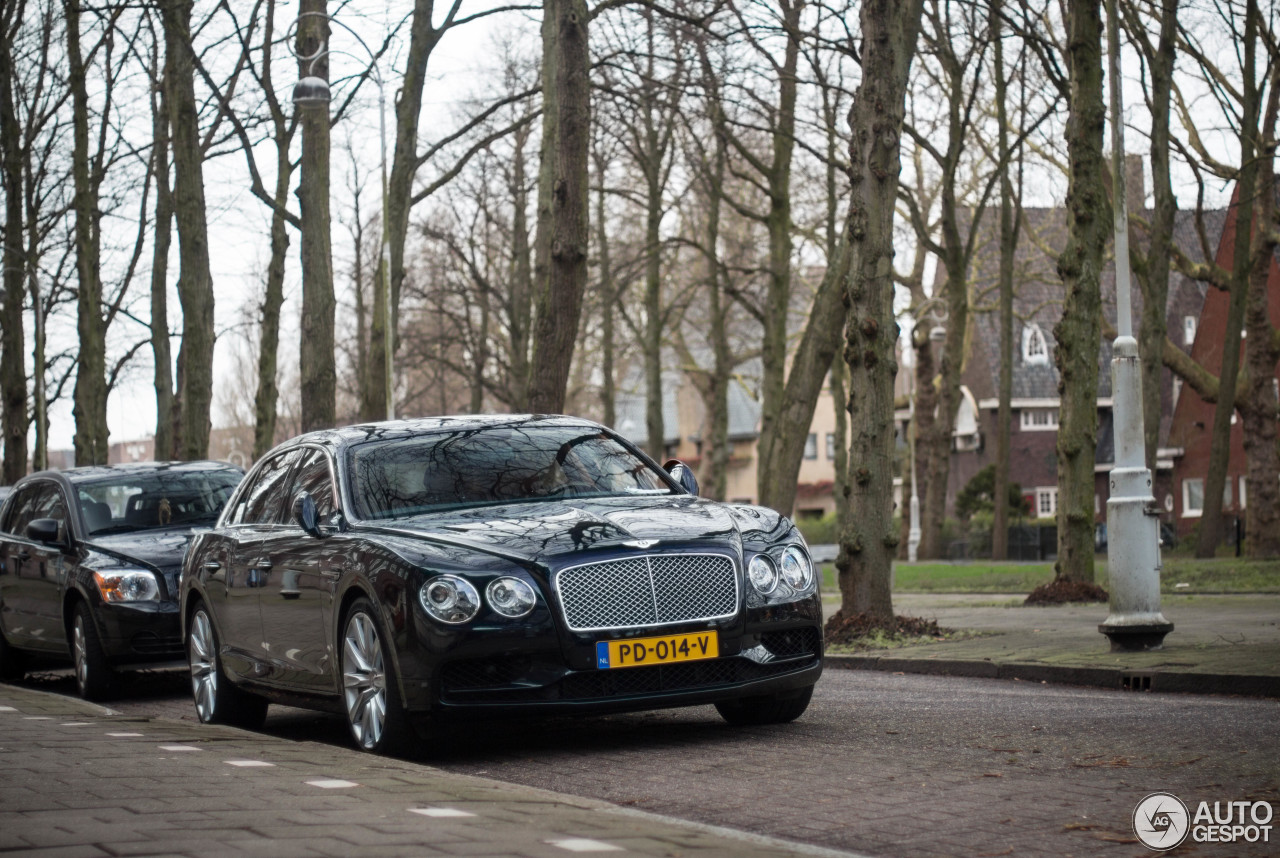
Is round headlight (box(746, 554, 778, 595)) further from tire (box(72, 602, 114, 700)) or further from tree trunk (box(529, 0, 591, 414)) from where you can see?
tree trunk (box(529, 0, 591, 414))

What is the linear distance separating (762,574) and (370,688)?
1.99 m

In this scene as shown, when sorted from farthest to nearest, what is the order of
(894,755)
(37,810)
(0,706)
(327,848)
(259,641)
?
(0,706)
(259,641)
(894,755)
(37,810)
(327,848)

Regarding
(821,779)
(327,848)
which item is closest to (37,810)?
(327,848)

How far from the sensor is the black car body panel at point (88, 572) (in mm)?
12969

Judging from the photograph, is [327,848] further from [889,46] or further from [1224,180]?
[1224,180]

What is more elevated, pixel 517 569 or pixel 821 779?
pixel 517 569

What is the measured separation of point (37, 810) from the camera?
5879 millimetres

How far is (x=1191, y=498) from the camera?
6062 centimetres

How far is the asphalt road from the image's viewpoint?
19.3 ft

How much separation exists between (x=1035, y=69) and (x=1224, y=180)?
448cm

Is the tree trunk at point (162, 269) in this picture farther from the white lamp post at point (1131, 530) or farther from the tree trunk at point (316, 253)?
the white lamp post at point (1131, 530)

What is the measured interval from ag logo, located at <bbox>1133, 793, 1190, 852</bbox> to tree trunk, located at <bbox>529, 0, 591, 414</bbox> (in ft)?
40.4

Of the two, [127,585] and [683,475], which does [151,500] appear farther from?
[683,475]

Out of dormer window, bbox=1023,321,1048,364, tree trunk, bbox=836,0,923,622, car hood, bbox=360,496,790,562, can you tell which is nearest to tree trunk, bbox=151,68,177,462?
tree trunk, bbox=836,0,923,622
